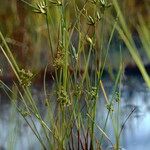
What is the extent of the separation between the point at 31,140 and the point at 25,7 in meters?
1.53

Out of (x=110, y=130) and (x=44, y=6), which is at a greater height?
(x=44, y=6)

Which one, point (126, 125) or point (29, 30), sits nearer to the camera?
point (126, 125)

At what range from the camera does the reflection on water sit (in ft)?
8.68

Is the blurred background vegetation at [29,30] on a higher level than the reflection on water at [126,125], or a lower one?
higher

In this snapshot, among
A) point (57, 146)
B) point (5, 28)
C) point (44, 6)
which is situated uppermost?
point (5, 28)

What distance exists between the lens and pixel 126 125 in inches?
113

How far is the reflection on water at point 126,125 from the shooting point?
2646mm

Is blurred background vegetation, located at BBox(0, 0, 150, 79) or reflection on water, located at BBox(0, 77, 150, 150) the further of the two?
blurred background vegetation, located at BBox(0, 0, 150, 79)

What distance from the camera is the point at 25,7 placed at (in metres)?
4.02

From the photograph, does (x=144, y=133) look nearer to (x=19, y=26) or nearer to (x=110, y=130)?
(x=110, y=130)

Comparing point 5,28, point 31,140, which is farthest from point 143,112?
point 5,28

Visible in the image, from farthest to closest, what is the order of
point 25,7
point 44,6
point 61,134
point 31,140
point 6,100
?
point 25,7 → point 6,100 → point 31,140 → point 61,134 → point 44,6

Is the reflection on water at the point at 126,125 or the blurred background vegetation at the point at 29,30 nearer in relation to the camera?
the reflection on water at the point at 126,125

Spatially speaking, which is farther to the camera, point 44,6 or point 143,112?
point 143,112
